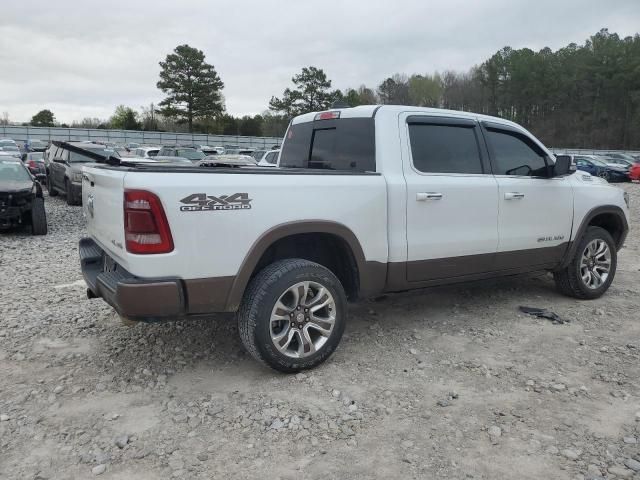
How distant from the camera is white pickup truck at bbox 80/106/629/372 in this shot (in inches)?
125

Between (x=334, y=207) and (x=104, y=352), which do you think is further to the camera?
(x=104, y=352)

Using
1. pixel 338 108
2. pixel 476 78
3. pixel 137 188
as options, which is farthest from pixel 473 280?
pixel 476 78

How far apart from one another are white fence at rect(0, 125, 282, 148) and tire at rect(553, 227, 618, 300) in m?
46.5

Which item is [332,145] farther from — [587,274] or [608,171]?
[608,171]

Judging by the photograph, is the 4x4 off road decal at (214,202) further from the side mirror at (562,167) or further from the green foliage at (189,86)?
the green foliage at (189,86)

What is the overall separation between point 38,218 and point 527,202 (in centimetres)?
867

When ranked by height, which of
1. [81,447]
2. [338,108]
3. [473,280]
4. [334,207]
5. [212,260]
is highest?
[338,108]

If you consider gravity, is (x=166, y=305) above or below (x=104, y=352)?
above

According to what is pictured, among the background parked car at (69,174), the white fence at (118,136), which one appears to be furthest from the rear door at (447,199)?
the white fence at (118,136)

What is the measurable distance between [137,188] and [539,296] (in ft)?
15.0

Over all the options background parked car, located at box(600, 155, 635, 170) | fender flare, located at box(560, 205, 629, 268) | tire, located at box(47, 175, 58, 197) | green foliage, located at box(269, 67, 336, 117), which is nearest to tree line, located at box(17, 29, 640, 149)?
green foliage, located at box(269, 67, 336, 117)

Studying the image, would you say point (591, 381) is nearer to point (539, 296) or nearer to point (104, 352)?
point (539, 296)

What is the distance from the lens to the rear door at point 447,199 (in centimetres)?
415

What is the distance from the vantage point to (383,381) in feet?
12.0
